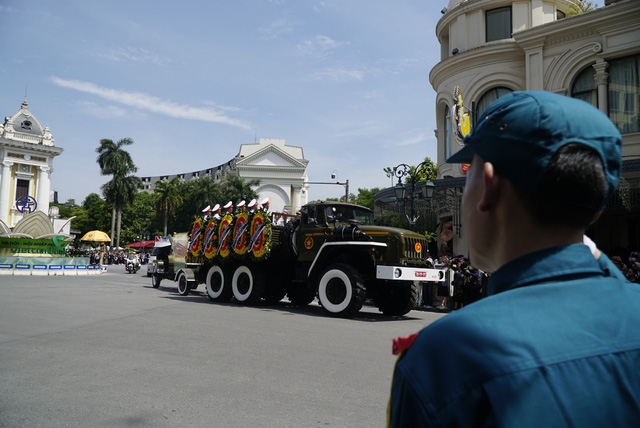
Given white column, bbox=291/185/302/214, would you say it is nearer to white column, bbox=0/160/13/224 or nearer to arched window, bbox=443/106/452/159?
white column, bbox=0/160/13/224

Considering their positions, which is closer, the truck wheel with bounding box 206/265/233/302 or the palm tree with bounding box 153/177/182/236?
the truck wheel with bounding box 206/265/233/302

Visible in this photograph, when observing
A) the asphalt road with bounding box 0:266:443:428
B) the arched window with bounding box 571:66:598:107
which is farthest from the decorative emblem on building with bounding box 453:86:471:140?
the asphalt road with bounding box 0:266:443:428

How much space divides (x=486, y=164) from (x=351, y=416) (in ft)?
12.4

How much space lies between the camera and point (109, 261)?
58.2 m

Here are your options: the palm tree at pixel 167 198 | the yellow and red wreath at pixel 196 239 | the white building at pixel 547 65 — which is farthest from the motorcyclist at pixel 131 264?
the palm tree at pixel 167 198

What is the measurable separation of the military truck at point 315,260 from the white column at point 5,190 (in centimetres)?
5329

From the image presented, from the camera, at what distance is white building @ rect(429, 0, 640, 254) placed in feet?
62.6

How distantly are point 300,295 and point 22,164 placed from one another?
5968cm

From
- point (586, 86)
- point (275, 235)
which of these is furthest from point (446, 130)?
point (275, 235)

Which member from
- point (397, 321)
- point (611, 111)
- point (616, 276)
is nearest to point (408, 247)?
point (397, 321)

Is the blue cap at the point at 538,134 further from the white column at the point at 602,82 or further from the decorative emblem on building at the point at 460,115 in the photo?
the decorative emblem on building at the point at 460,115

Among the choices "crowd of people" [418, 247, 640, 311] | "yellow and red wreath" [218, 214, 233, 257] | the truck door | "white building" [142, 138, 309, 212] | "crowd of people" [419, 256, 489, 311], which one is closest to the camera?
the truck door

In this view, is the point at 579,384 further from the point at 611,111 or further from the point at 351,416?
the point at 611,111

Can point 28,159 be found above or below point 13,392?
above
